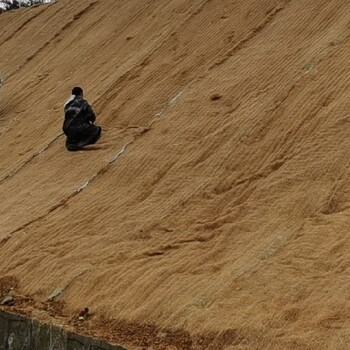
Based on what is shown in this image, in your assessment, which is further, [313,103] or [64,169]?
[64,169]

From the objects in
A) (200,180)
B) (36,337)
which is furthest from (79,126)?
(36,337)

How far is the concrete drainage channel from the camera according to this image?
618cm

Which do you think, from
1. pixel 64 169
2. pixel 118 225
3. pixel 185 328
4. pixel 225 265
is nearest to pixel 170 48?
pixel 64 169

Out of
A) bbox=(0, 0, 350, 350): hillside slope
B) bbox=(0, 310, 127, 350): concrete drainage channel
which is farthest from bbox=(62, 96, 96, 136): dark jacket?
bbox=(0, 310, 127, 350): concrete drainage channel

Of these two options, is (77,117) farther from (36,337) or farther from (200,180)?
(36,337)

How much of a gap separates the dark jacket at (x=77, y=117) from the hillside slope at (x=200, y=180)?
401 mm

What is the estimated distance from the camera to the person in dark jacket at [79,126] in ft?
36.1

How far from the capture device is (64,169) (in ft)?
34.6

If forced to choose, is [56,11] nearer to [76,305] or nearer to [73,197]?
[73,197]

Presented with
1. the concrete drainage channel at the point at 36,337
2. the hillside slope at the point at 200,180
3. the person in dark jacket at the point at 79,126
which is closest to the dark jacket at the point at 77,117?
the person in dark jacket at the point at 79,126

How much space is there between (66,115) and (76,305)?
481cm

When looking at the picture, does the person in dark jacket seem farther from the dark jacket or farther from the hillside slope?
the hillside slope

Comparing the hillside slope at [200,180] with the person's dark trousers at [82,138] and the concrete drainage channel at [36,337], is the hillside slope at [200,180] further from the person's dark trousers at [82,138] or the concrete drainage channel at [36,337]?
the concrete drainage channel at [36,337]

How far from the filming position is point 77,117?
11.1 metres
